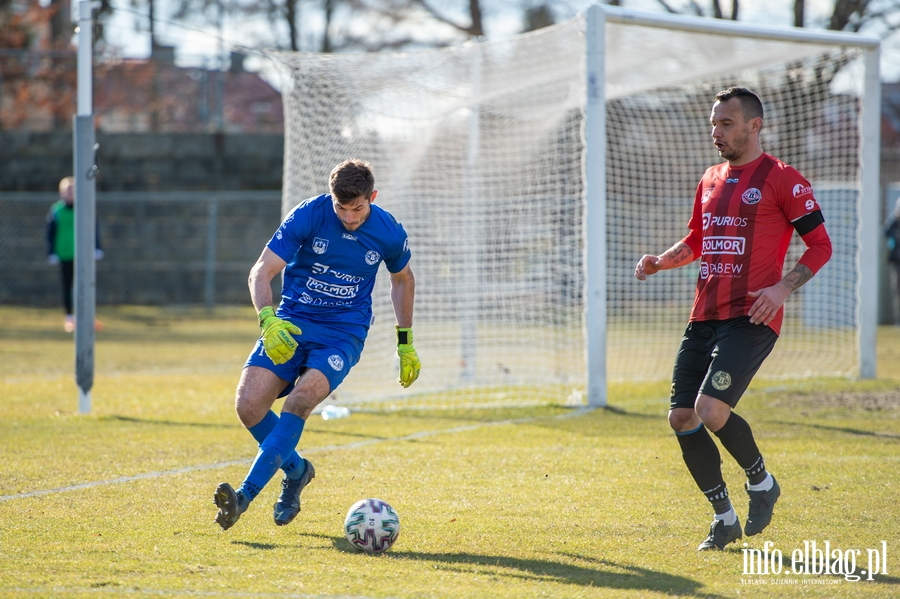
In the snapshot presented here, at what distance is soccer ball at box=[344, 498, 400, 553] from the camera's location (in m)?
4.71

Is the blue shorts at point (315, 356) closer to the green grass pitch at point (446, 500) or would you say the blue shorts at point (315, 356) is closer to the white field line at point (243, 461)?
the green grass pitch at point (446, 500)

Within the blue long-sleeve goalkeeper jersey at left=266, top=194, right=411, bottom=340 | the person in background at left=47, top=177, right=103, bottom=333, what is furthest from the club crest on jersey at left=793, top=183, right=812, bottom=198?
the person in background at left=47, top=177, right=103, bottom=333

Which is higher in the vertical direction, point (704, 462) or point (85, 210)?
point (85, 210)

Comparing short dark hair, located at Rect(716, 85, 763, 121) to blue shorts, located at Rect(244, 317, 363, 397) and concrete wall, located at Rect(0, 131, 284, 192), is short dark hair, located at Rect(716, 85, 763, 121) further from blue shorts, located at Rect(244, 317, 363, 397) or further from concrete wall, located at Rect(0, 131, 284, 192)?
concrete wall, located at Rect(0, 131, 284, 192)

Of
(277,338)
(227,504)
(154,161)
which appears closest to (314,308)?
(277,338)

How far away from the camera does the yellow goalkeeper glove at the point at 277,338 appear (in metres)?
4.98

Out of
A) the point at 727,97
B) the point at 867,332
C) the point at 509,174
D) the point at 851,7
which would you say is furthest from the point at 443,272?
Answer: the point at 851,7

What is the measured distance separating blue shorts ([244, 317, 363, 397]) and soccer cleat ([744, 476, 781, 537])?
2.17 m

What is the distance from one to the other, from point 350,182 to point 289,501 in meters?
1.68

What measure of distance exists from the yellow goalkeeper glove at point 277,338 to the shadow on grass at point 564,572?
3.25 feet

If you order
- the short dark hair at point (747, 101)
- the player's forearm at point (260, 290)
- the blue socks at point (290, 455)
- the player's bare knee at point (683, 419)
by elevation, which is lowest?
the blue socks at point (290, 455)

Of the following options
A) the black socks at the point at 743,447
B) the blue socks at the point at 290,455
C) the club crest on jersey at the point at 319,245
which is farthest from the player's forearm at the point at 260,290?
the black socks at the point at 743,447

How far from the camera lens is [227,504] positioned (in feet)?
15.3

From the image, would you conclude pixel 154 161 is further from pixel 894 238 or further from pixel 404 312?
pixel 404 312
